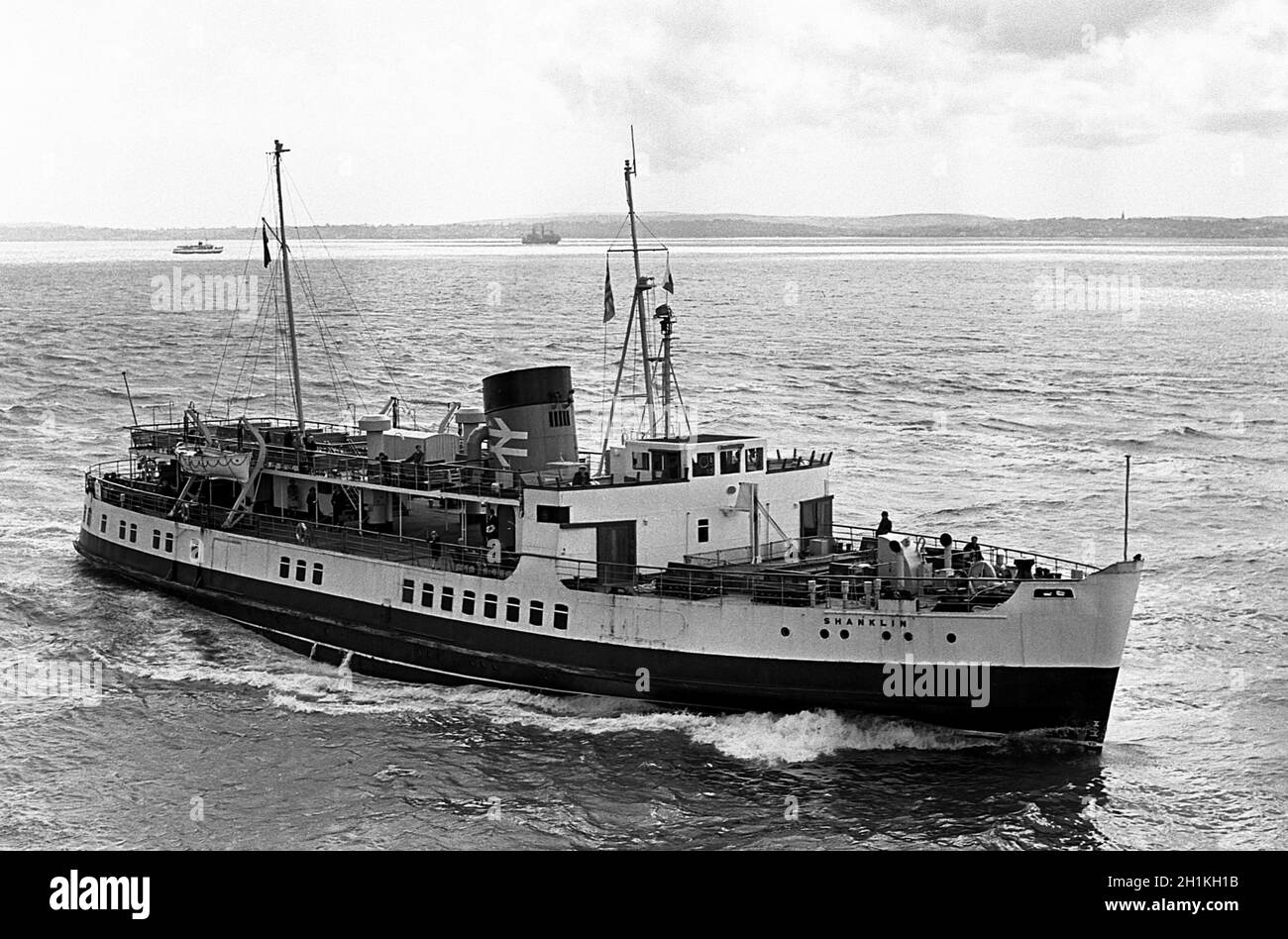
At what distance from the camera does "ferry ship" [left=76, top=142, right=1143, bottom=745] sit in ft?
105

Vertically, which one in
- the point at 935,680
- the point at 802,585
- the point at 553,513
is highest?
the point at 553,513

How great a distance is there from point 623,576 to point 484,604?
362cm

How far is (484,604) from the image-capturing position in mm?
36781

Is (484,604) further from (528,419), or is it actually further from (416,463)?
(416,463)

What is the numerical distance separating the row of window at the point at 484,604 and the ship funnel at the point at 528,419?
4.02 metres

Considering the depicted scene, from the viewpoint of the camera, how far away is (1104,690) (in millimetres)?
31828

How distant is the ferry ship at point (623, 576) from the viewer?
31969 mm

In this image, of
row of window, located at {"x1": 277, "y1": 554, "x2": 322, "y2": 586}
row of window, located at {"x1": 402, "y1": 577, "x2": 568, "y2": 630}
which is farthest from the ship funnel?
row of window, located at {"x1": 277, "y1": 554, "x2": 322, "y2": 586}

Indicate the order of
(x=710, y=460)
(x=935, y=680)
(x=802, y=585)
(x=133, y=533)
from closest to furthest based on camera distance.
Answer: (x=935, y=680) < (x=802, y=585) < (x=710, y=460) < (x=133, y=533)

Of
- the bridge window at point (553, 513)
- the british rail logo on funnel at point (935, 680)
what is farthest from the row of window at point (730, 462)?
the british rail logo on funnel at point (935, 680)

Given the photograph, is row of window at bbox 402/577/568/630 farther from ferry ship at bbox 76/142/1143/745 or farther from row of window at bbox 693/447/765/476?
row of window at bbox 693/447/765/476

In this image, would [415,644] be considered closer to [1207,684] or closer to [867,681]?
[867,681]

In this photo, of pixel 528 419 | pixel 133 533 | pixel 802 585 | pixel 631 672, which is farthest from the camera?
pixel 133 533

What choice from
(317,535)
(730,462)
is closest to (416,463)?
(317,535)
